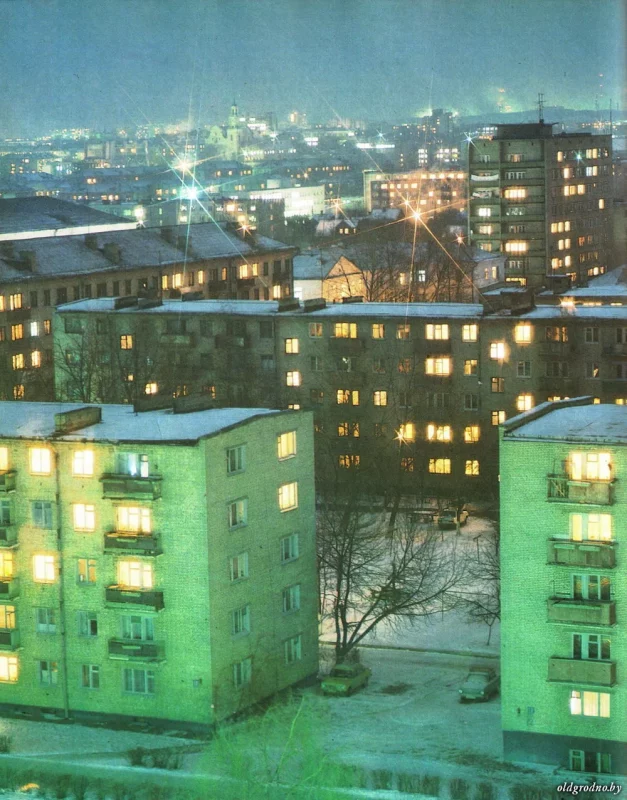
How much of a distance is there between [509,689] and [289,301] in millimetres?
8874

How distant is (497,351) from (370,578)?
4746 mm

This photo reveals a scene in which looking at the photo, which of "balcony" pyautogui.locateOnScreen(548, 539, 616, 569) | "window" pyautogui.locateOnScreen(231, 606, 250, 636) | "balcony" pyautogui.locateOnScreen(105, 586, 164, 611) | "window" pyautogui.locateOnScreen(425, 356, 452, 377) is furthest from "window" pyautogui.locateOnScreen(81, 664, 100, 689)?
"window" pyautogui.locateOnScreen(425, 356, 452, 377)

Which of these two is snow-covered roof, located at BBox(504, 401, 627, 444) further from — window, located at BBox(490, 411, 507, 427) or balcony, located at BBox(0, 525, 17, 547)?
window, located at BBox(490, 411, 507, 427)

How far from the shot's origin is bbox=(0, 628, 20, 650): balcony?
9.95 m

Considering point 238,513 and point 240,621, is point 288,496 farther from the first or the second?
point 240,621

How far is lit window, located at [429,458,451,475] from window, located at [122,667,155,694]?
7.20 meters

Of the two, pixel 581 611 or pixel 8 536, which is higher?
pixel 8 536

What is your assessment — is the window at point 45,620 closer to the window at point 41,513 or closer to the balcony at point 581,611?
the window at point 41,513

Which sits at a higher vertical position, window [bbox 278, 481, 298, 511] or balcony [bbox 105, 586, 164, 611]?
window [bbox 278, 481, 298, 511]

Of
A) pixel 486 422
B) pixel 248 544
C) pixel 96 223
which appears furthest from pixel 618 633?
pixel 96 223

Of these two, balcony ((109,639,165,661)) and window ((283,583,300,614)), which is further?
window ((283,583,300,614))

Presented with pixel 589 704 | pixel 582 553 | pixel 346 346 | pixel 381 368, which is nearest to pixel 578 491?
pixel 582 553

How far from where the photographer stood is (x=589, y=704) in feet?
28.8

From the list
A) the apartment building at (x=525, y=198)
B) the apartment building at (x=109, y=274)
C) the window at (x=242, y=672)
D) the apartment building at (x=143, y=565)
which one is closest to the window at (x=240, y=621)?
the apartment building at (x=143, y=565)
